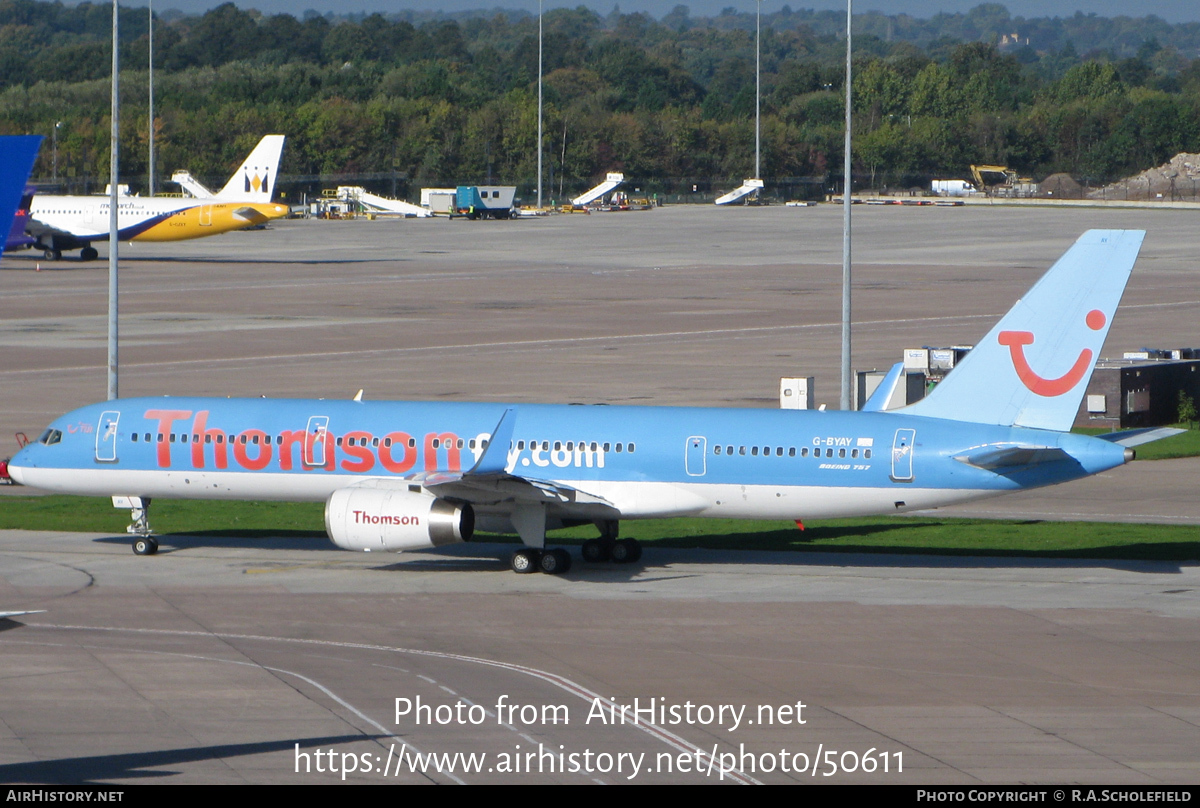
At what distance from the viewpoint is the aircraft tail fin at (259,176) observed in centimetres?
12239

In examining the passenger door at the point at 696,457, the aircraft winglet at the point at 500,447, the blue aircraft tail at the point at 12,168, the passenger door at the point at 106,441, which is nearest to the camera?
the blue aircraft tail at the point at 12,168

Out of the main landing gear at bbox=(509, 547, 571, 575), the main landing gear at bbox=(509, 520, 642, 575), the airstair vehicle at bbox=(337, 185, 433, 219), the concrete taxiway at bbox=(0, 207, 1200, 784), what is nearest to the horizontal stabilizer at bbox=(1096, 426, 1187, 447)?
the concrete taxiway at bbox=(0, 207, 1200, 784)

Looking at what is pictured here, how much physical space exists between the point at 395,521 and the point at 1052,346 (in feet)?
44.0

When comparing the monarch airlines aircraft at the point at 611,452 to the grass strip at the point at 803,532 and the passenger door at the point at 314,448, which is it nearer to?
the passenger door at the point at 314,448

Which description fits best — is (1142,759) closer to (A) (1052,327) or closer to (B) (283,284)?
(A) (1052,327)

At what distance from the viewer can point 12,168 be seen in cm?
1458

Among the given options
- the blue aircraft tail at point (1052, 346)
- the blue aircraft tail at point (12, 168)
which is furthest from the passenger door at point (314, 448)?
the blue aircraft tail at point (12, 168)

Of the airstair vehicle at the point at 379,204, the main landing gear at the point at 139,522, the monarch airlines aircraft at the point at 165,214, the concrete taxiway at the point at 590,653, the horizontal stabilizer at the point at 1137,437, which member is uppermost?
the airstair vehicle at the point at 379,204

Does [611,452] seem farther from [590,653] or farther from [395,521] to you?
[590,653]

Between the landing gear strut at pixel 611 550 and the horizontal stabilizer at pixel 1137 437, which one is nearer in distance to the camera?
the horizontal stabilizer at pixel 1137 437

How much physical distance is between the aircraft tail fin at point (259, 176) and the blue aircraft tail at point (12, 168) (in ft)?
361

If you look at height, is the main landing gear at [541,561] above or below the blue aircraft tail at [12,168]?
below

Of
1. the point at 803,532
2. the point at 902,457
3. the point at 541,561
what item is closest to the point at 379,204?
the point at 803,532

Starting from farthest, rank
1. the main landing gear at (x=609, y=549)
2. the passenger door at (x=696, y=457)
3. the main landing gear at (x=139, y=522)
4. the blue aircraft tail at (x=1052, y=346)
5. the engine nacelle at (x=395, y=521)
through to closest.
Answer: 1. the main landing gear at (x=139, y=522)
2. the main landing gear at (x=609, y=549)
3. the passenger door at (x=696, y=457)
4. the blue aircraft tail at (x=1052, y=346)
5. the engine nacelle at (x=395, y=521)
